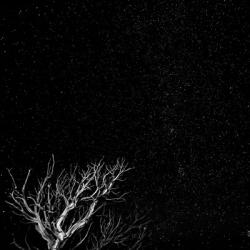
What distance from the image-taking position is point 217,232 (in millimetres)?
27609

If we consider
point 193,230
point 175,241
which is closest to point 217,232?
point 193,230

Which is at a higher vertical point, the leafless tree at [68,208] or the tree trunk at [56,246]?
the leafless tree at [68,208]

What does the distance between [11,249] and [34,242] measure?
229 cm

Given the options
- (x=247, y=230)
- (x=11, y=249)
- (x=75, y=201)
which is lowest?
(x=75, y=201)

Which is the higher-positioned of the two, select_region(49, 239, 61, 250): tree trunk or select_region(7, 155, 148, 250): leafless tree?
select_region(7, 155, 148, 250): leafless tree

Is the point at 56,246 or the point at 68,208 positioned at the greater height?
the point at 68,208

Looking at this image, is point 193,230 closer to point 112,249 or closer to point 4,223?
point 112,249

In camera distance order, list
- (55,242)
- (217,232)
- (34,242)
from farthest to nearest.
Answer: (217,232), (34,242), (55,242)

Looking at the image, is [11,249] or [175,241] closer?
[11,249]

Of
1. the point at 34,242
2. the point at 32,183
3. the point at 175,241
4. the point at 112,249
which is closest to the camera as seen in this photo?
the point at 32,183

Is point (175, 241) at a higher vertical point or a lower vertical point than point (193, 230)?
lower

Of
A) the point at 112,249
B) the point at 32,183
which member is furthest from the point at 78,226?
the point at 112,249

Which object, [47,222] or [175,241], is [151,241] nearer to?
[175,241]

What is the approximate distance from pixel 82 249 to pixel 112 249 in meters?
→ 2.46
